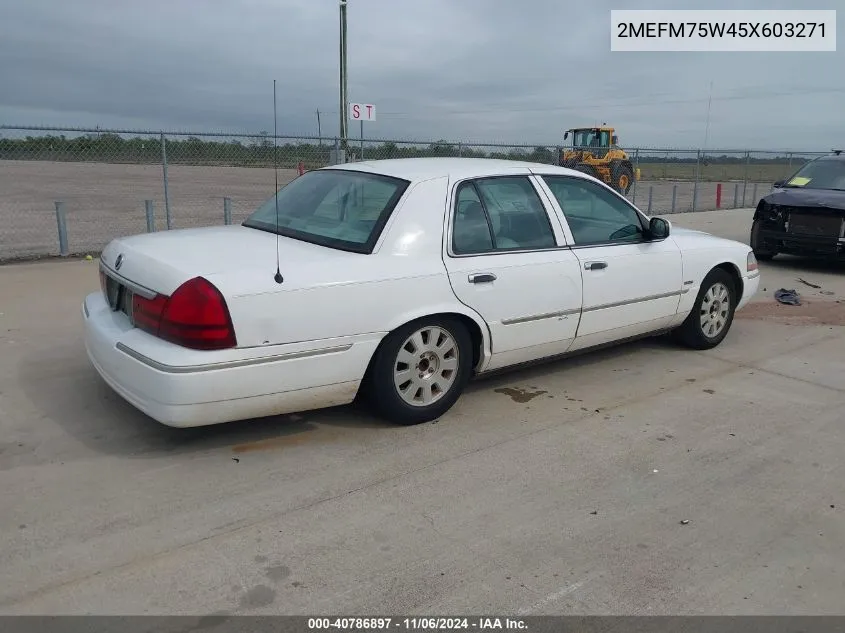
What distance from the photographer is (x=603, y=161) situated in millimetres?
23062

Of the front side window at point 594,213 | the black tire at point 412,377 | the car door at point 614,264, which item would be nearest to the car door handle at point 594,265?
the car door at point 614,264

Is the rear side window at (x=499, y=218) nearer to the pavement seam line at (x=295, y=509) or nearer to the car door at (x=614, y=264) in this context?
the car door at (x=614, y=264)

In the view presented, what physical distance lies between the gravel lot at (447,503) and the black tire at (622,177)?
1887 cm

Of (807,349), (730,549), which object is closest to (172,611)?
(730,549)

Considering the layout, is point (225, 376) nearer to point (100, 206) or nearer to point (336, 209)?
point (336, 209)

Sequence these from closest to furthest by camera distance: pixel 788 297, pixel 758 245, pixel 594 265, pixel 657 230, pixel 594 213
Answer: pixel 594 265 → pixel 594 213 → pixel 657 230 → pixel 788 297 → pixel 758 245

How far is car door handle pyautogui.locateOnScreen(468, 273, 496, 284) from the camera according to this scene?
14.0ft

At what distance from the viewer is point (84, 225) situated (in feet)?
47.2

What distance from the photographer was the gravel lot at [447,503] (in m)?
2.75

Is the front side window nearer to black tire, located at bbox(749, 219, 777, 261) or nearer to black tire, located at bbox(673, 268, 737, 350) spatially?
black tire, located at bbox(673, 268, 737, 350)

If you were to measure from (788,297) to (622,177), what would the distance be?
57.8 ft

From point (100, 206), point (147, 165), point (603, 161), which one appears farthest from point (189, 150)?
point (603, 161)
